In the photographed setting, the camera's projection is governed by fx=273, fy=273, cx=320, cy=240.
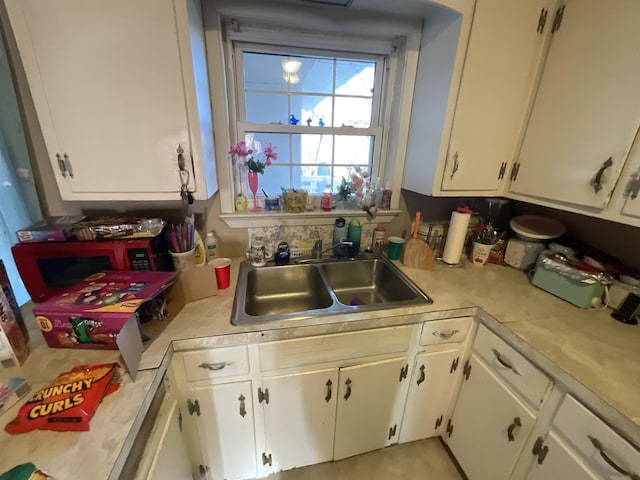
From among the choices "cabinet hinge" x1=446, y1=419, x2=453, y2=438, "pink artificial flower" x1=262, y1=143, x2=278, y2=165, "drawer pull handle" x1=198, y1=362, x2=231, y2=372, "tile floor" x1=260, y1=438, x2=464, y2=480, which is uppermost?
"pink artificial flower" x1=262, y1=143, x2=278, y2=165

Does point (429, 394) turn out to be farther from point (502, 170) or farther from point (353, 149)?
point (353, 149)

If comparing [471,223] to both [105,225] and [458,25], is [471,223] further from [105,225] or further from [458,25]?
[105,225]

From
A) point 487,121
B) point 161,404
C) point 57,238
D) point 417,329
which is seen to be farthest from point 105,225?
point 487,121

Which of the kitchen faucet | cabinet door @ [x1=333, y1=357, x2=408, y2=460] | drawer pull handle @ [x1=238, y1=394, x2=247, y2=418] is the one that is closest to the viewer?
drawer pull handle @ [x1=238, y1=394, x2=247, y2=418]

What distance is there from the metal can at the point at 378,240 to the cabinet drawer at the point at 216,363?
0.95 meters

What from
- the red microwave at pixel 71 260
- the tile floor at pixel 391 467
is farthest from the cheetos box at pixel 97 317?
the tile floor at pixel 391 467

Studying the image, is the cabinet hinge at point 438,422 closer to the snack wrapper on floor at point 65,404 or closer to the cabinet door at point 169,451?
the cabinet door at point 169,451

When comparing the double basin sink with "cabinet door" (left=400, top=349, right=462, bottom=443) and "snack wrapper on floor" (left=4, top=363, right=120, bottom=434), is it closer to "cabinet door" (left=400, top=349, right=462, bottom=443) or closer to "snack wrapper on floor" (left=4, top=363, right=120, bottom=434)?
"cabinet door" (left=400, top=349, right=462, bottom=443)

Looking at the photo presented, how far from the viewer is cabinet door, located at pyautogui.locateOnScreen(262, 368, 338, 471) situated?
3.72 ft

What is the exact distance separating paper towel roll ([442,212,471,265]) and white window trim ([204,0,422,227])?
0.37 meters

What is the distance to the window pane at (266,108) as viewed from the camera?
148cm

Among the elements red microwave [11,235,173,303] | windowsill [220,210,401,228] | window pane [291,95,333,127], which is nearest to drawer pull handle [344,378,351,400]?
windowsill [220,210,401,228]

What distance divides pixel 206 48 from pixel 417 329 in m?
1.56

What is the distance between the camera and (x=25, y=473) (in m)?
0.53
